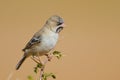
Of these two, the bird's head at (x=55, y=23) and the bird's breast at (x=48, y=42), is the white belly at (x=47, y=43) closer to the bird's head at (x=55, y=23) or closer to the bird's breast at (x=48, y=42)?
the bird's breast at (x=48, y=42)

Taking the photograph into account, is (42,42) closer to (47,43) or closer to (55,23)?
(47,43)

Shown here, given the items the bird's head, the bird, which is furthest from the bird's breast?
the bird's head

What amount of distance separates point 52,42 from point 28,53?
0.44 ft

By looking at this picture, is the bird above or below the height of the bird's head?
below

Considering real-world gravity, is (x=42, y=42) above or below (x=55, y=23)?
below

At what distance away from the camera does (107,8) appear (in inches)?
220

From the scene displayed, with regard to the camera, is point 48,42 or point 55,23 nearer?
point 55,23

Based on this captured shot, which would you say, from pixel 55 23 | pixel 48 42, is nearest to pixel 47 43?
pixel 48 42

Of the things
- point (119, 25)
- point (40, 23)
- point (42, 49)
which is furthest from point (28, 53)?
point (119, 25)

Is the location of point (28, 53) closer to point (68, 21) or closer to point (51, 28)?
point (51, 28)

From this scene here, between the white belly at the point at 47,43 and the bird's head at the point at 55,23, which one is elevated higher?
the bird's head at the point at 55,23

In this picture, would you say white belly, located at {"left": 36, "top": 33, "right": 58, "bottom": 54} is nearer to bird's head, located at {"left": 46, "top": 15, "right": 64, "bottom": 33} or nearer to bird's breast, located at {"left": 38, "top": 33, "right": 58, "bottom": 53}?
bird's breast, located at {"left": 38, "top": 33, "right": 58, "bottom": 53}

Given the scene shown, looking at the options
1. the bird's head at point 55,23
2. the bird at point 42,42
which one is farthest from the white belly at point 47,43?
the bird's head at point 55,23

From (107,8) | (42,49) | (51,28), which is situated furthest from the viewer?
(107,8)
